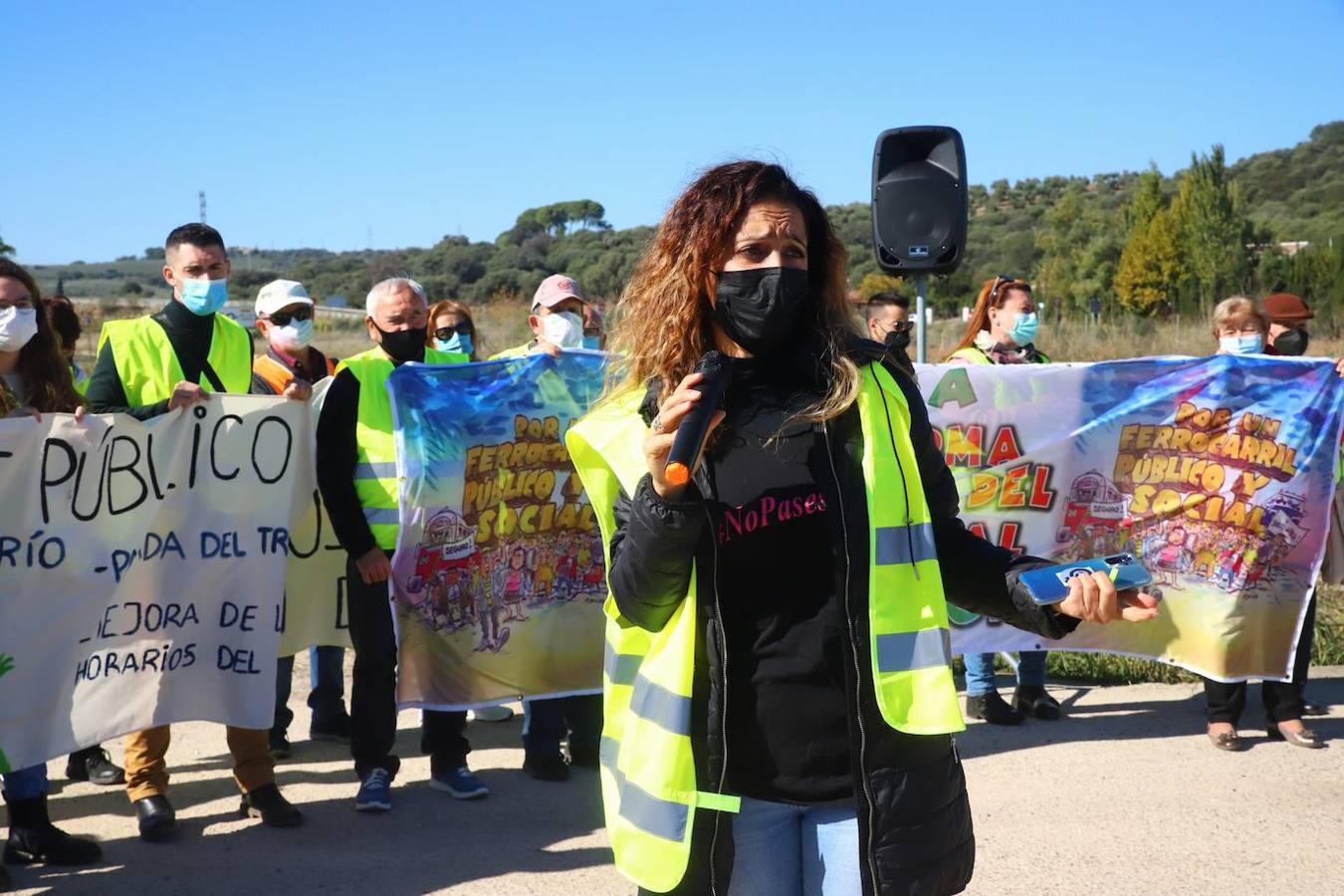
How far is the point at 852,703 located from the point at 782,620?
20 centimetres

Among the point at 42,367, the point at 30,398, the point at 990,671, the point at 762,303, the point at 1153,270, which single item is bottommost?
the point at 990,671

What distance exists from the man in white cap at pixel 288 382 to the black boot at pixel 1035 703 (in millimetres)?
3599

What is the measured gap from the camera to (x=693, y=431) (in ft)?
7.28

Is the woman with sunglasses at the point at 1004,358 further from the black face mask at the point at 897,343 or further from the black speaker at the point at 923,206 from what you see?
the black face mask at the point at 897,343

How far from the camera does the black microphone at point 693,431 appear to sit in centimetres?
219

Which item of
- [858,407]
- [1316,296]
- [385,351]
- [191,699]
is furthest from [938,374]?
[1316,296]

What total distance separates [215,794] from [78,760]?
0.76 meters

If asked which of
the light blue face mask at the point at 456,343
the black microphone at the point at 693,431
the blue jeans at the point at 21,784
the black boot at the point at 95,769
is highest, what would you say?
the light blue face mask at the point at 456,343

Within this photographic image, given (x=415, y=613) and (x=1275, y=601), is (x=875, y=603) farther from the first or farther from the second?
(x=1275, y=601)

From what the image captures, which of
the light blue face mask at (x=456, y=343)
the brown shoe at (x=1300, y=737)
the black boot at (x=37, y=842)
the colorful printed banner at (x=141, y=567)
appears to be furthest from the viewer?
the light blue face mask at (x=456, y=343)

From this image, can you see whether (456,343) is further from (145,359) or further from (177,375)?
(145,359)

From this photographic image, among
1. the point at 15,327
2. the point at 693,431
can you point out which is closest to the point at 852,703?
the point at 693,431

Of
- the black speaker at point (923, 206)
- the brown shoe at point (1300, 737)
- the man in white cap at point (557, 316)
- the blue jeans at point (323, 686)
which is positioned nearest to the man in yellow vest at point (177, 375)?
the blue jeans at point (323, 686)

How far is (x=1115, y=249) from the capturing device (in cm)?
5347
